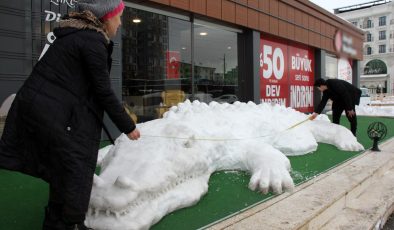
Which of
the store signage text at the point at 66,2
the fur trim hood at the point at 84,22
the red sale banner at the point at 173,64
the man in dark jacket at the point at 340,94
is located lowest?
the man in dark jacket at the point at 340,94

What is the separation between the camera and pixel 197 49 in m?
9.14

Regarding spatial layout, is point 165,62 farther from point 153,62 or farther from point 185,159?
point 185,159

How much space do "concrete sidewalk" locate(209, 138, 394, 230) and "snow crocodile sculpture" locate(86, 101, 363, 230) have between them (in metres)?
0.32

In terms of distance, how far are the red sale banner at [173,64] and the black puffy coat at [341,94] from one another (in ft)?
11.1

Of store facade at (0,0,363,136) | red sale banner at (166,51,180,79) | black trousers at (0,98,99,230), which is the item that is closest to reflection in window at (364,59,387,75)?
store facade at (0,0,363,136)

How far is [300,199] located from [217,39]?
7.43 metres

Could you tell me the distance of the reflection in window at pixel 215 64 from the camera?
9188mm

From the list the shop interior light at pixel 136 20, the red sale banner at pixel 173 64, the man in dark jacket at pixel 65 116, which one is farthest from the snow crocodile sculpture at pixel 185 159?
the shop interior light at pixel 136 20

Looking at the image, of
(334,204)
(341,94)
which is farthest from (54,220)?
(341,94)

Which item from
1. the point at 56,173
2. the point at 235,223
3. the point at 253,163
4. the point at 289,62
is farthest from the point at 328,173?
the point at 289,62

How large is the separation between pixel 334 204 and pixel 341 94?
13.1 ft

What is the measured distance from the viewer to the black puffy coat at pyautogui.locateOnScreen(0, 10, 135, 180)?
188cm

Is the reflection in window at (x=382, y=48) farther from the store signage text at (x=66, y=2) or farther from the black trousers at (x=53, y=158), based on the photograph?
the black trousers at (x=53, y=158)

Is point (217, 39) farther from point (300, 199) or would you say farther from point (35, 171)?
point (35, 171)
